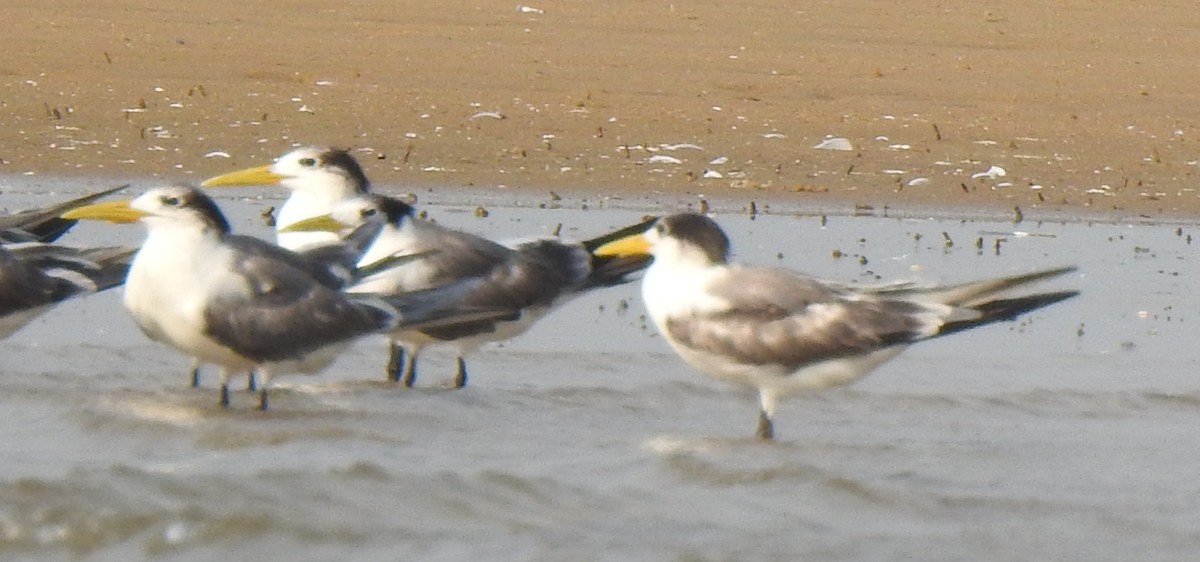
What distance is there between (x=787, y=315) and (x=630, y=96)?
9282 mm

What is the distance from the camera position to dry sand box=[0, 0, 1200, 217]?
1473 cm

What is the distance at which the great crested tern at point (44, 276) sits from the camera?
826 centimetres

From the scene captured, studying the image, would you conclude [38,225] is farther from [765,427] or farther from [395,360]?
[765,427]

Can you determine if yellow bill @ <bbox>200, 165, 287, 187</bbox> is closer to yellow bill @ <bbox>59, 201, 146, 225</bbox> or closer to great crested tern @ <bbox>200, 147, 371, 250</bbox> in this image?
great crested tern @ <bbox>200, 147, 371, 250</bbox>

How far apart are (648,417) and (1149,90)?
11357 millimetres

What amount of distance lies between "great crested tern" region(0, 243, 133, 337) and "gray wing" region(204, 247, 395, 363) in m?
0.75

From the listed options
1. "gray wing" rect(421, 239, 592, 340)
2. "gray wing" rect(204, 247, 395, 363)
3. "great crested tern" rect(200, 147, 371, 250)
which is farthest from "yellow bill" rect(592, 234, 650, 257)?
"great crested tern" rect(200, 147, 371, 250)

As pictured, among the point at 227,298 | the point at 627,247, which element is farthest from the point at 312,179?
the point at 227,298

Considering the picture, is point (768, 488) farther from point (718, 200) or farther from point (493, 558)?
point (718, 200)

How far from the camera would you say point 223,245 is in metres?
8.08

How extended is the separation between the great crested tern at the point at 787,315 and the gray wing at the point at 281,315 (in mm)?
1081

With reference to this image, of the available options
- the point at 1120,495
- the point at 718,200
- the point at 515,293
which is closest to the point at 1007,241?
the point at 718,200

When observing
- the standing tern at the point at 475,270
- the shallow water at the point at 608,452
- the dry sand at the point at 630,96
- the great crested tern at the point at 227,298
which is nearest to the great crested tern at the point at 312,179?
the standing tern at the point at 475,270

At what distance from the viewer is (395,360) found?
9.15 m
